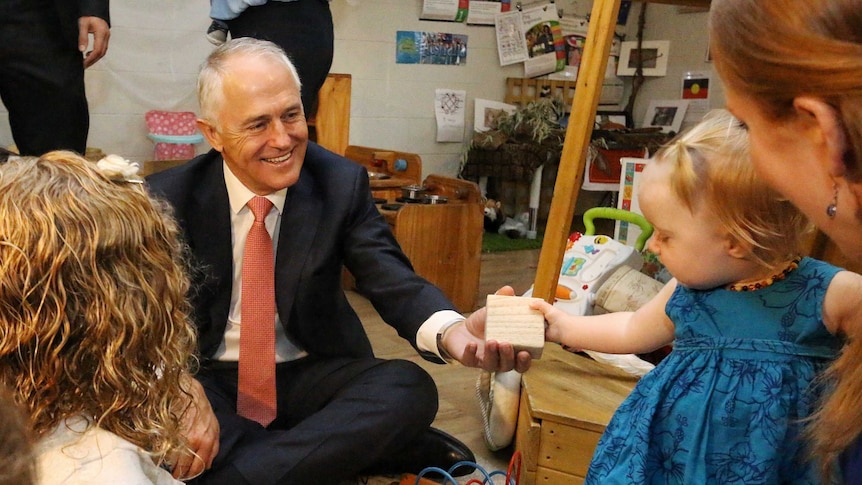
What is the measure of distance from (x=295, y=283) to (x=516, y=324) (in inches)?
18.9

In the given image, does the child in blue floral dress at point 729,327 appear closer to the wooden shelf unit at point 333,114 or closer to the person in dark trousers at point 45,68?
the person in dark trousers at point 45,68

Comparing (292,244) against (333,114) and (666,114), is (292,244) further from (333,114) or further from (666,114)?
(666,114)

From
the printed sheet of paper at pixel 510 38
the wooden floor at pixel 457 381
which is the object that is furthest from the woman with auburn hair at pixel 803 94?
the printed sheet of paper at pixel 510 38

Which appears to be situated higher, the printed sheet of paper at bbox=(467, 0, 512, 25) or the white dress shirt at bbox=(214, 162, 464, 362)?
the printed sheet of paper at bbox=(467, 0, 512, 25)

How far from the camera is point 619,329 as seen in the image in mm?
1179

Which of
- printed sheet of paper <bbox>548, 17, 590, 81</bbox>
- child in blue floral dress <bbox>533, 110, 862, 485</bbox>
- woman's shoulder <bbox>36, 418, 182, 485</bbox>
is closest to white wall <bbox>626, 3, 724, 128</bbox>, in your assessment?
printed sheet of paper <bbox>548, 17, 590, 81</bbox>

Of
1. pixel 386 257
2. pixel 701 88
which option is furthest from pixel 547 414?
pixel 701 88

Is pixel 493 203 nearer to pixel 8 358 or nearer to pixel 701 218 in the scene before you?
pixel 701 218

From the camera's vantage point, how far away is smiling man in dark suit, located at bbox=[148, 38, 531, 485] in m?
1.44

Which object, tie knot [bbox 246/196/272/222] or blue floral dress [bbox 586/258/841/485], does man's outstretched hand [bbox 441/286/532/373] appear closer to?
blue floral dress [bbox 586/258/841/485]

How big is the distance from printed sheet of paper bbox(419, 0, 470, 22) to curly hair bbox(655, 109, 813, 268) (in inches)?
132

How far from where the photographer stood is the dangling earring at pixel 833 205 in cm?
63

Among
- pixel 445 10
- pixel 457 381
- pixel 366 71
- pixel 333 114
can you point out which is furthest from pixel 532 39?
pixel 457 381

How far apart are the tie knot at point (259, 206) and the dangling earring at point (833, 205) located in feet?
3.50
